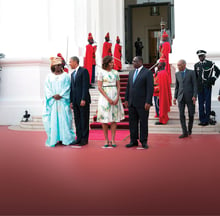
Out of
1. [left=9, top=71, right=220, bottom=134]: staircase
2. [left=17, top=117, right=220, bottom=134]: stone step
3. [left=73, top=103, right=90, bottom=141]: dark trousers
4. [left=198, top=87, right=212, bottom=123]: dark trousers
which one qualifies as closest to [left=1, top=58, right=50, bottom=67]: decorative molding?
[left=9, top=71, right=220, bottom=134]: staircase

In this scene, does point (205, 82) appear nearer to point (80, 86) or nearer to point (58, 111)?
point (80, 86)

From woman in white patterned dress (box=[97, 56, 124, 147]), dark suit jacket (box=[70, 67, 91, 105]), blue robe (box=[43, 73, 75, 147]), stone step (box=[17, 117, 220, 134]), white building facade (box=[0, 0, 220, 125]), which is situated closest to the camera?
woman in white patterned dress (box=[97, 56, 124, 147])

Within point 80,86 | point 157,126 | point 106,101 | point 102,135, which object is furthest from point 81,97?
point 157,126

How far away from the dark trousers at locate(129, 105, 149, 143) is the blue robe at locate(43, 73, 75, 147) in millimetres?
1191

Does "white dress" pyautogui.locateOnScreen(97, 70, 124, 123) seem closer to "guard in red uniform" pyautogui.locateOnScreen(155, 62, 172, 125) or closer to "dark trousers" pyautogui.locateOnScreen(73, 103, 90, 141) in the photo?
"dark trousers" pyautogui.locateOnScreen(73, 103, 90, 141)

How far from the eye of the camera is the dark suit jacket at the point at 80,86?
21.8ft

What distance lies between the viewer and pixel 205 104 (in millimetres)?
8516

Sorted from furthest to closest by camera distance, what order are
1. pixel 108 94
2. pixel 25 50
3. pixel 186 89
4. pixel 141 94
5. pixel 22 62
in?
pixel 25 50 → pixel 22 62 → pixel 186 89 → pixel 108 94 → pixel 141 94

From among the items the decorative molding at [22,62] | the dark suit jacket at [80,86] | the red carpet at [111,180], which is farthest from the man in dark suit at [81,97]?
the decorative molding at [22,62]

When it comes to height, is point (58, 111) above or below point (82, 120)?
above

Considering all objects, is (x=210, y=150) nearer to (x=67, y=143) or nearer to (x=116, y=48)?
(x=67, y=143)

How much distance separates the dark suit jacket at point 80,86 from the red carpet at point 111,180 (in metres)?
0.87

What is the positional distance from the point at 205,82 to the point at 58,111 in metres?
3.59

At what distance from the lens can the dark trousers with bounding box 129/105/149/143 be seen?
6.21 m
